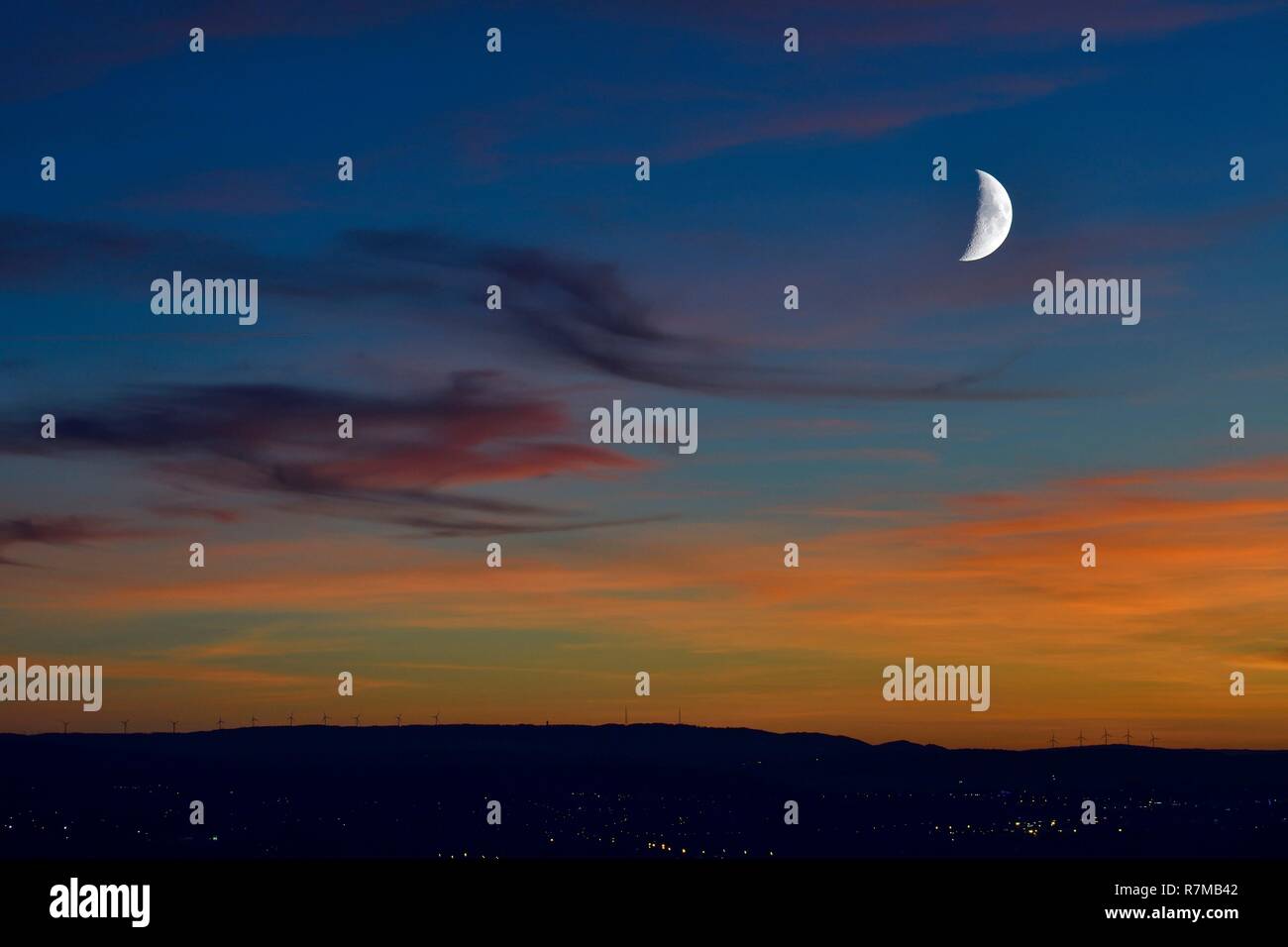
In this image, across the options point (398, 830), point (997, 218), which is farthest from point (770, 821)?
point (997, 218)
